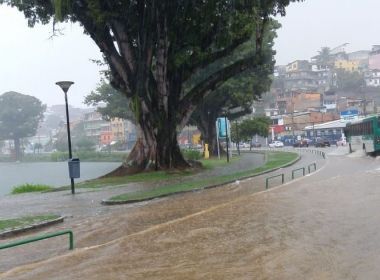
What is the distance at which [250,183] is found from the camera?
23.3 m

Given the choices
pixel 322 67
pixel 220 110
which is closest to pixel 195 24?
pixel 220 110

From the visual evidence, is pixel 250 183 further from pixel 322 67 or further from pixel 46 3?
pixel 322 67

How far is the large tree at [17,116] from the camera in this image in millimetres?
133250

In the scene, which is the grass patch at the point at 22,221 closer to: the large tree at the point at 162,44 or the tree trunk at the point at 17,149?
the large tree at the point at 162,44

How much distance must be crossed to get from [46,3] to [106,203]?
47.8 feet

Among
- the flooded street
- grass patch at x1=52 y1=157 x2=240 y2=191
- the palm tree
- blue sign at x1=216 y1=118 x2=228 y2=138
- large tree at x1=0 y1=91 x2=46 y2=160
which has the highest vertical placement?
the palm tree

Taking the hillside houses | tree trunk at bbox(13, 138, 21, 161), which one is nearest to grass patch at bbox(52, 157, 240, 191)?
the hillside houses

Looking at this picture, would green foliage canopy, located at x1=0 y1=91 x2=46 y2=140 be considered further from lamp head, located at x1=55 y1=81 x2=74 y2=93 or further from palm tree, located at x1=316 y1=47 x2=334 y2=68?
lamp head, located at x1=55 y1=81 x2=74 y2=93

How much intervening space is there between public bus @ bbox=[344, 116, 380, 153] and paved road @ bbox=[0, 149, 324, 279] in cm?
1752

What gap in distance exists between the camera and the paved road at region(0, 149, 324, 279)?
392 inches

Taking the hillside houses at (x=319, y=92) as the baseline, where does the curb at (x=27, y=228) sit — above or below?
below

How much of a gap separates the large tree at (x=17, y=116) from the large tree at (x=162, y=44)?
108 metres

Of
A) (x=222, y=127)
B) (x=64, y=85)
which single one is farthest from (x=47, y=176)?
(x=64, y=85)

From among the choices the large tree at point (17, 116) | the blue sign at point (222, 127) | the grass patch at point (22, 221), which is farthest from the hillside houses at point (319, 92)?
the grass patch at point (22, 221)
